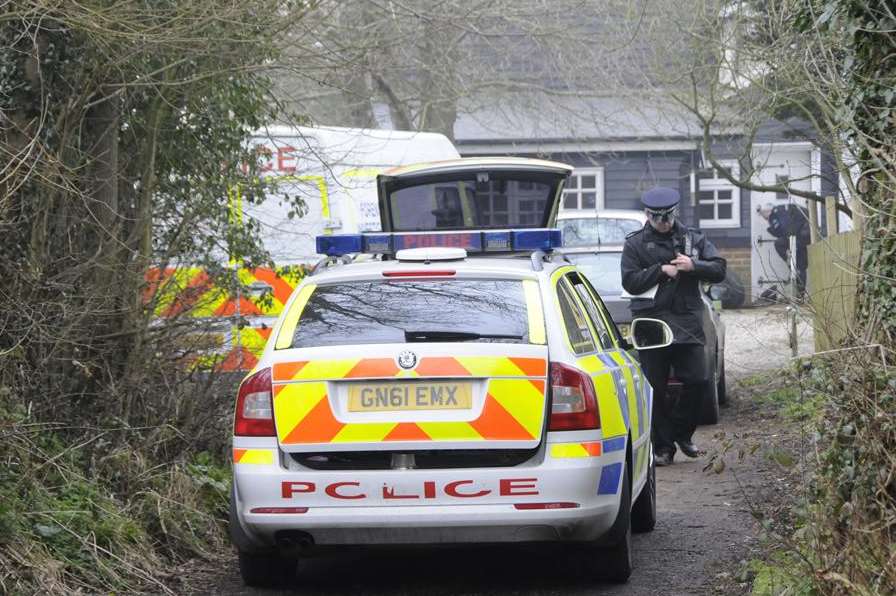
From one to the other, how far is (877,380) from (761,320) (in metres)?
4.83

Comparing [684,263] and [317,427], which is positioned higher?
[684,263]

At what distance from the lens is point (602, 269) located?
1387cm

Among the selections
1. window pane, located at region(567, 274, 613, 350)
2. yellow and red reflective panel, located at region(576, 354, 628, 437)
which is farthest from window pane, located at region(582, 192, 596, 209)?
yellow and red reflective panel, located at region(576, 354, 628, 437)

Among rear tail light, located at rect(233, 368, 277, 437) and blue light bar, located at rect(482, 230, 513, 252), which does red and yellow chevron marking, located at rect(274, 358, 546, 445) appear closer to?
rear tail light, located at rect(233, 368, 277, 437)

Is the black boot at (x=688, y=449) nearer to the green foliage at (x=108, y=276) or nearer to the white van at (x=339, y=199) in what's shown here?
the green foliage at (x=108, y=276)

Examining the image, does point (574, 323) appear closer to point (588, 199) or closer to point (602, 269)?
point (602, 269)

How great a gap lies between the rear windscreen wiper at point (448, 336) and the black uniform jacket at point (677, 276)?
4.37 m

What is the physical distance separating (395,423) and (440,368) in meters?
0.30

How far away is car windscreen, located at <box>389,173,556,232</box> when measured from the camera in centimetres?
1103

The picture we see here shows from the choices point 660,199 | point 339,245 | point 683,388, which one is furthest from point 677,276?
point 339,245

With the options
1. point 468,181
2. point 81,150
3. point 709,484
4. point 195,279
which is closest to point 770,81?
point 468,181

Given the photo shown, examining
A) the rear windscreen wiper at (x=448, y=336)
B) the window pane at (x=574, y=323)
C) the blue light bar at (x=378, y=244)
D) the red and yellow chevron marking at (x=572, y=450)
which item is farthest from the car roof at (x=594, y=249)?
the red and yellow chevron marking at (x=572, y=450)

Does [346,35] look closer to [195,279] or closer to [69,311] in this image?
[195,279]

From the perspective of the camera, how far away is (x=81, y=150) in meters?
8.95
